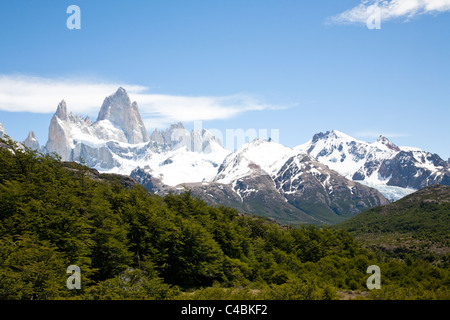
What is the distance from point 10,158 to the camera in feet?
289

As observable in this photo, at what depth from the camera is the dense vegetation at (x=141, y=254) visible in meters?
46.3

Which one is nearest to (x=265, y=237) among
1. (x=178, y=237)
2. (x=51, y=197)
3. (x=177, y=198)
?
(x=177, y=198)

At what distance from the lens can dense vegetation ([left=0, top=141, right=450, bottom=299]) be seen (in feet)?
152

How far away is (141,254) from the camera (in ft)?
234

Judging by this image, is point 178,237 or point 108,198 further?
point 108,198

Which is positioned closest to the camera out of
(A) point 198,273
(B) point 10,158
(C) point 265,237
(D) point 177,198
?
(A) point 198,273
